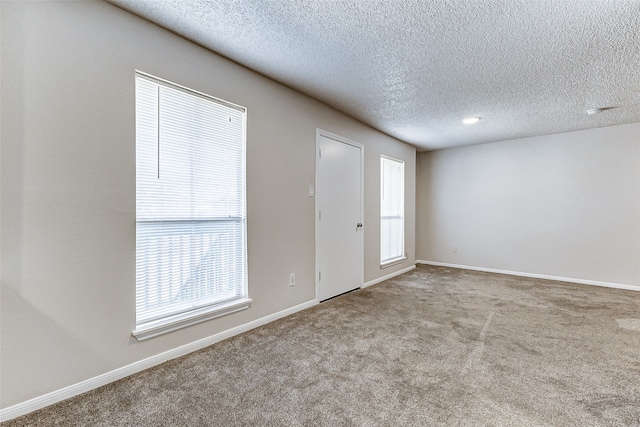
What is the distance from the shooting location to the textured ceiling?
5.98 ft

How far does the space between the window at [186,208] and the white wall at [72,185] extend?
0.09 m

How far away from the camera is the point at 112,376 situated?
183cm

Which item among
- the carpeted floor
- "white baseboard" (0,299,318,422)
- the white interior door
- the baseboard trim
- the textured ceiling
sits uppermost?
the textured ceiling

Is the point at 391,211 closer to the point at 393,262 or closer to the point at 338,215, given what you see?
the point at 393,262

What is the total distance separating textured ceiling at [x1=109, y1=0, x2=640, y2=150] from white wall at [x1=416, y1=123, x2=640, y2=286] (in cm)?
97

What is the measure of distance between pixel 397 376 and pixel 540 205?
4501mm

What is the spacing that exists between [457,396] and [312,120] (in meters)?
2.86

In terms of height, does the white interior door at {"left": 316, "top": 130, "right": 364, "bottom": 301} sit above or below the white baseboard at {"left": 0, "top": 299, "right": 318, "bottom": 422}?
above

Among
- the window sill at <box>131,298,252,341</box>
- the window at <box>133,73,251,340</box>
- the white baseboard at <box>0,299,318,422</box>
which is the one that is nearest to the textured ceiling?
the window at <box>133,73,251,340</box>

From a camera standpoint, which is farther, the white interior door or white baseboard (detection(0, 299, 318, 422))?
the white interior door

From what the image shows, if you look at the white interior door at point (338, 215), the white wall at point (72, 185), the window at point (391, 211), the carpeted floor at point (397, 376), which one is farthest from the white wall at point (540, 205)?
the white wall at point (72, 185)

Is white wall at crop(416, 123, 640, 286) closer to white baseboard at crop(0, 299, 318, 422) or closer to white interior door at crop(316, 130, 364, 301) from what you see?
white interior door at crop(316, 130, 364, 301)

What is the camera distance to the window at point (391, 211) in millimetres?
4801

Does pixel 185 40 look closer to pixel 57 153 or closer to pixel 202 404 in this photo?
pixel 57 153
